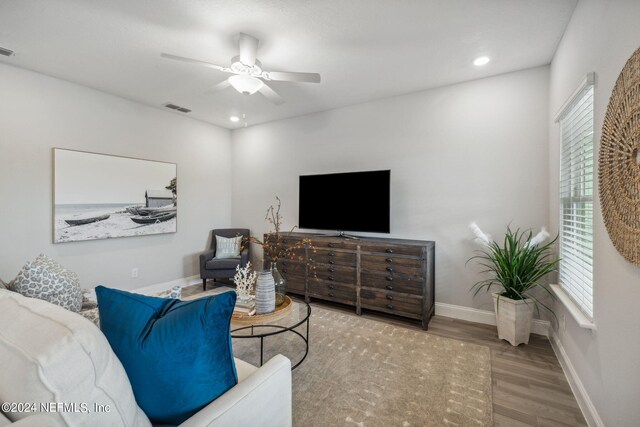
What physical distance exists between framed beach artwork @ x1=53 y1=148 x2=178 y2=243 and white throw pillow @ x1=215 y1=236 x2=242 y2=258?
2.35 feet

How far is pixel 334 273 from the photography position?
3562mm

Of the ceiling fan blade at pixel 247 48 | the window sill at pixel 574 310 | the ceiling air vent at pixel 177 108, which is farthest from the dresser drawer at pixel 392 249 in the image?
the ceiling air vent at pixel 177 108

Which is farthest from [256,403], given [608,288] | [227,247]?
[227,247]

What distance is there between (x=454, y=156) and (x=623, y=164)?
2.05m

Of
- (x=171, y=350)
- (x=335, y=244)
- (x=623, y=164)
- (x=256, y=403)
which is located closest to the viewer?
(x=171, y=350)

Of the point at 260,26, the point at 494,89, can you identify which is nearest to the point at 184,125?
the point at 260,26

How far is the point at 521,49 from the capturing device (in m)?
2.58

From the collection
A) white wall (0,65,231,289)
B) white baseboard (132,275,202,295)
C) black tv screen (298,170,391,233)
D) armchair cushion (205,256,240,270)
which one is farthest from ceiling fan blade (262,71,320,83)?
white baseboard (132,275,202,295)

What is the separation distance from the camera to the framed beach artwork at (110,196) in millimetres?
3287

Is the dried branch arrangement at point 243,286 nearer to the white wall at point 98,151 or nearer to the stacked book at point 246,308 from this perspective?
the stacked book at point 246,308

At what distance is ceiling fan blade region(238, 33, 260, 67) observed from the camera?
7.70 ft

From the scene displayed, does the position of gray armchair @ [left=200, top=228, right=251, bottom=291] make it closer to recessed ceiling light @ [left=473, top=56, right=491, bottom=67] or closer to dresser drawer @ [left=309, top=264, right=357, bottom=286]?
dresser drawer @ [left=309, top=264, right=357, bottom=286]

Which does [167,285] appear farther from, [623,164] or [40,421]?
[623,164]

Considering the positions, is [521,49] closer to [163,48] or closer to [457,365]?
[457,365]
